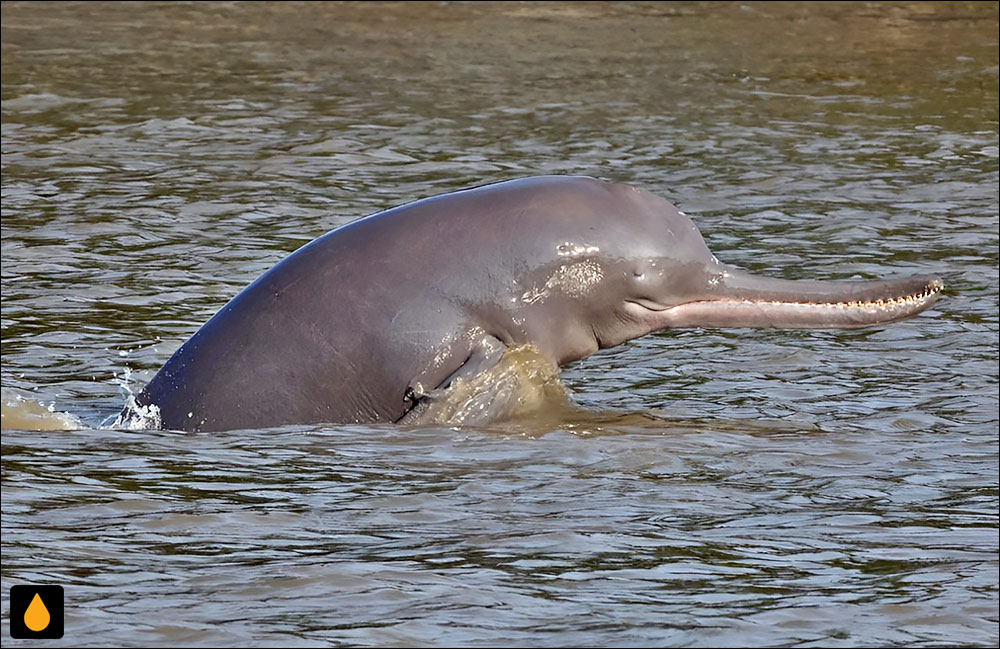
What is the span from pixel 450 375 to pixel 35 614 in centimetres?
383

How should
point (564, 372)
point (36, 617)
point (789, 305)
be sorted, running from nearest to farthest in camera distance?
point (36, 617), point (789, 305), point (564, 372)

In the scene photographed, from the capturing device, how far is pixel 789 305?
10250 millimetres

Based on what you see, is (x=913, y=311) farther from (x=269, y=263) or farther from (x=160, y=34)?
(x=160, y=34)

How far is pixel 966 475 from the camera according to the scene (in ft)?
28.7

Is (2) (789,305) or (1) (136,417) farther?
(2) (789,305)

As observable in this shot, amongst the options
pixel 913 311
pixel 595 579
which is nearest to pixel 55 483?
pixel 595 579

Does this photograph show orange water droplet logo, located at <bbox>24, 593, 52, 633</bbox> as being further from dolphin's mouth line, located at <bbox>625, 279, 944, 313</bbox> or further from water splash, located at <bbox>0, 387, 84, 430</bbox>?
dolphin's mouth line, located at <bbox>625, 279, 944, 313</bbox>

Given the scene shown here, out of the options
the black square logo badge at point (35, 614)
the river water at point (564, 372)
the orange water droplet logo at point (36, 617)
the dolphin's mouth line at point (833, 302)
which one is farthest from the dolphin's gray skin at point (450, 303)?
the orange water droplet logo at point (36, 617)

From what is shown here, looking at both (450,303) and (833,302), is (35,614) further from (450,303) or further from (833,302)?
(833,302)

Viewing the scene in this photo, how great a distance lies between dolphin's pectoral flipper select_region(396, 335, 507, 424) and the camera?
30.6 feet

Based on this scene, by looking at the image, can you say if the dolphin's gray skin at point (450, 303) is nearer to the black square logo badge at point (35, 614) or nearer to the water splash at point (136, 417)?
the water splash at point (136, 417)

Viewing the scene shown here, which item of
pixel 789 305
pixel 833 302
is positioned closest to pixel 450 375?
pixel 789 305

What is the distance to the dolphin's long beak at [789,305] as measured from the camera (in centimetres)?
1023

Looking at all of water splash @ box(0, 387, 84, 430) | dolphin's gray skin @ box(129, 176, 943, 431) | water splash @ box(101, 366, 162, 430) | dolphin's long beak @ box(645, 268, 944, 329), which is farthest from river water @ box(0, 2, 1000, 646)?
dolphin's long beak @ box(645, 268, 944, 329)
